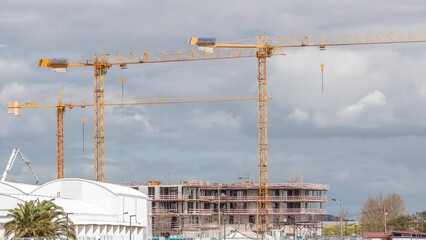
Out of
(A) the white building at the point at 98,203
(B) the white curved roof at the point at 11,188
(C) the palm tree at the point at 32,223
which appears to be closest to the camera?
(C) the palm tree at the point at 32,223

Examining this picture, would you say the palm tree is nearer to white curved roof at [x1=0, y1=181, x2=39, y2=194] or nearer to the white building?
the white building

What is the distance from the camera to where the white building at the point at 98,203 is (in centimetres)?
15762

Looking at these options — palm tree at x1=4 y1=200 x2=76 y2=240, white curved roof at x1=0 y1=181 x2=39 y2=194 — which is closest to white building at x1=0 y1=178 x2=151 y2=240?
white curved roof at x1=0 y1=181 x2=39 y2=194

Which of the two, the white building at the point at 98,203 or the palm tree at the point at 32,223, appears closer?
the palm tree at the point at 32,223

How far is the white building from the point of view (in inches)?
6206

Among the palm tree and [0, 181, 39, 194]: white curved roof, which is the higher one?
[0, 181, 39, 194]: white curved roof

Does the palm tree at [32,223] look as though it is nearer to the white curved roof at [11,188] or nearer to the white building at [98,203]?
the white building at [98,203]

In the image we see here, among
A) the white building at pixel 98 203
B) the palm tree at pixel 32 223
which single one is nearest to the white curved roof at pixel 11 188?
the white building at pixel 98 203

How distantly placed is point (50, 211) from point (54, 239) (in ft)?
13.9

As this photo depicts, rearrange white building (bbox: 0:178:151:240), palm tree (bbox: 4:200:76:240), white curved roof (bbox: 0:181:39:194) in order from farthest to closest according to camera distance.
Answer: white curved roof (bbox: 0:181:39:194) < white building (bbox: 0:178:151:240) < palm tree (bbox: 4:200:76:240)

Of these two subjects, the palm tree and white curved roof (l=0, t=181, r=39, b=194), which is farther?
white curved roof (l=0, t=181, r=39, b=194)

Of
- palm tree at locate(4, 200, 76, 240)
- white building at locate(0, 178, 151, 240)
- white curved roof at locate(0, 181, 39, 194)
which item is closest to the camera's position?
palm tree at locate(4, 200, 76, 240)

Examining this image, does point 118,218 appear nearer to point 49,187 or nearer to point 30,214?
point 49,187

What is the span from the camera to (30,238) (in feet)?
397
